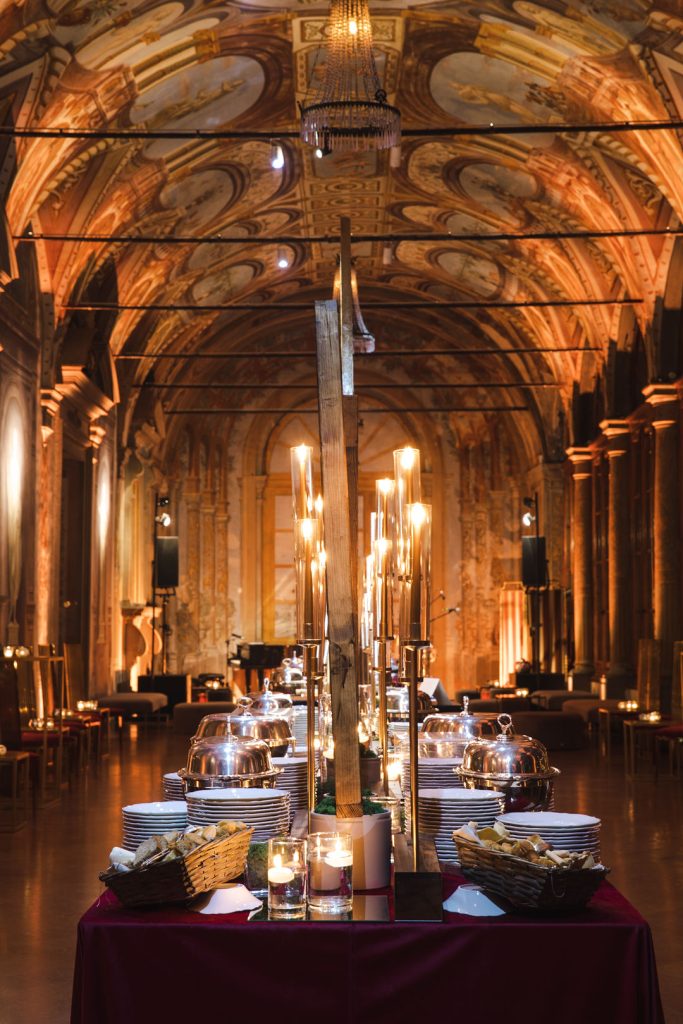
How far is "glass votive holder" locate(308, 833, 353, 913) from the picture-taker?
3.26 m

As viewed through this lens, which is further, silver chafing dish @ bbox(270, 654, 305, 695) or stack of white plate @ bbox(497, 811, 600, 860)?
silver chafing dish @ bbox(270, 654, 305, 695)

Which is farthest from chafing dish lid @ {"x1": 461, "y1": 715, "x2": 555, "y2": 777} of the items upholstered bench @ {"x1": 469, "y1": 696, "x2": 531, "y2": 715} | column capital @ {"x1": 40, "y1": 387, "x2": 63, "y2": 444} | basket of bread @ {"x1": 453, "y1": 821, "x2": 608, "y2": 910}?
upholstered bench @ {"x1": 469, "y1": 696, "x2": 531, "y2": 715}

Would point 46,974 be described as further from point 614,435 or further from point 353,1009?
point 614,435

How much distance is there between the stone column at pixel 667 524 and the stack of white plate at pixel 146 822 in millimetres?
13093

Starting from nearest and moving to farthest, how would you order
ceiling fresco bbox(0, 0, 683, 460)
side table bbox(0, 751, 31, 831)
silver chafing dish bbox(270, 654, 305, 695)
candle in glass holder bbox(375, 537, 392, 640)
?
candle in glass holder bbox(375, 537, 392, 640) < side table bbox(0, 751, 31, 831) < silver chafing dish bbox(270, 654, 305, 695) < ceiling fresco bbox(0, 0, 683, 460)

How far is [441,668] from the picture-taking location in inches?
1115

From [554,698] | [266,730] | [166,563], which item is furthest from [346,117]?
[166,563]

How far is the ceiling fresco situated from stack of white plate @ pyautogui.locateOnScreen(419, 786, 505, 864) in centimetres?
837

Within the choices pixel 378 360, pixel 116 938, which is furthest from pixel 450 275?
pixel 116 938

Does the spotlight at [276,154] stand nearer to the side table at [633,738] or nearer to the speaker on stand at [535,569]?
the speaker on stand at [535,569]

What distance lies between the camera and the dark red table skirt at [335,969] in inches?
122

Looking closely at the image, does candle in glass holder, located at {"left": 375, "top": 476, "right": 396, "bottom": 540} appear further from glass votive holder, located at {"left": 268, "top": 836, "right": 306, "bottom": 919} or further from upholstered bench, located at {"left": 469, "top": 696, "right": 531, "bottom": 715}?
upholstered bench, located at {"left": 469, "top": 696, "right": 531, "bottom": 715}

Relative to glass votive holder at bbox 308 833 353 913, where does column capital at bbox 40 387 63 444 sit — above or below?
above

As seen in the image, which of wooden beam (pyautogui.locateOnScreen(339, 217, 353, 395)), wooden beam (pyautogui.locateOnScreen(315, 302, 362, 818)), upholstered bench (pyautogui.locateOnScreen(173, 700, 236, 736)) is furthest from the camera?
upholstered bench (pyautogui.locateOnScreen(173, 700, 236, 736))
